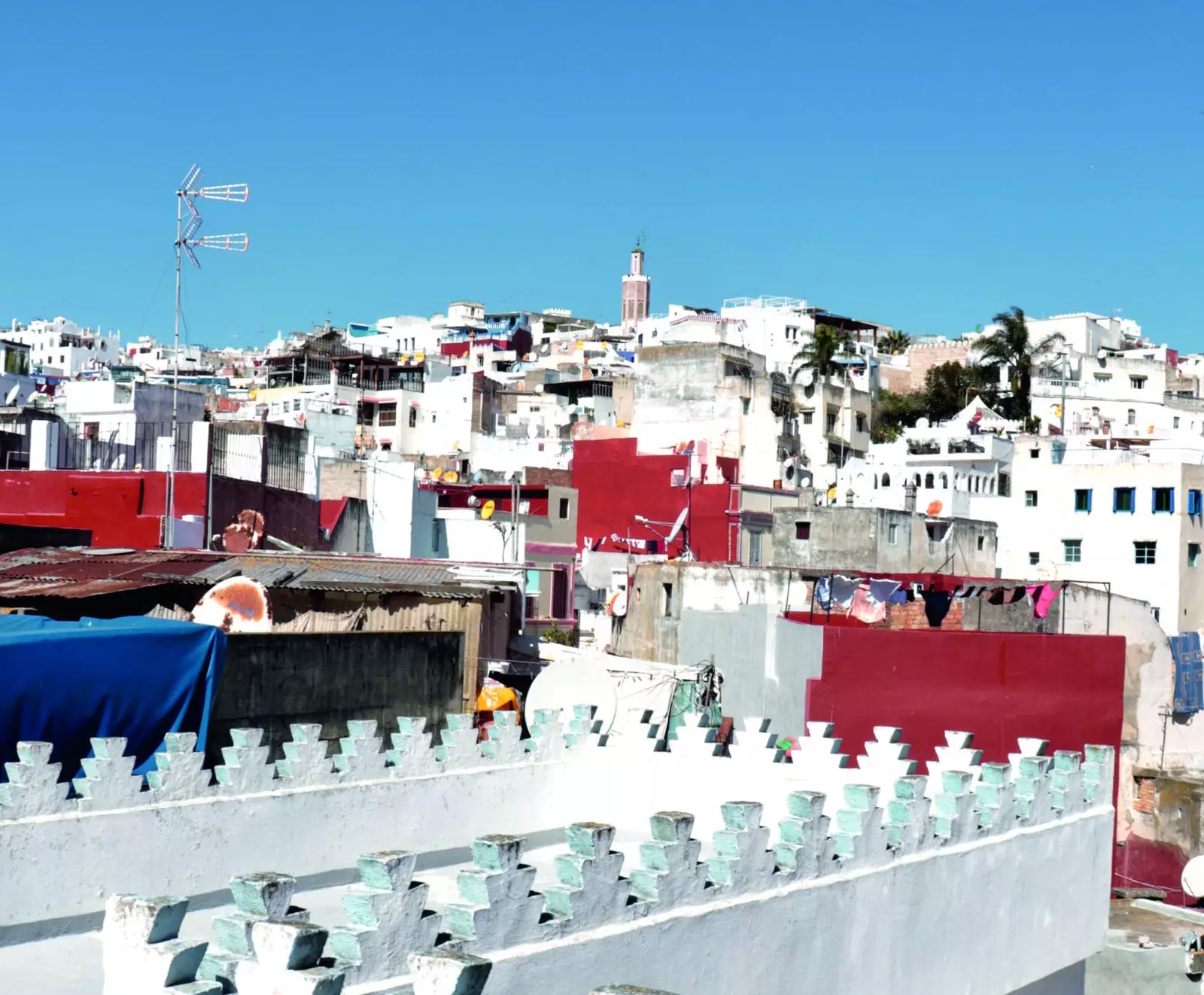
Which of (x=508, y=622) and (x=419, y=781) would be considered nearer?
(x=419, y=781)

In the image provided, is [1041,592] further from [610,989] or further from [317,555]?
[610,989]

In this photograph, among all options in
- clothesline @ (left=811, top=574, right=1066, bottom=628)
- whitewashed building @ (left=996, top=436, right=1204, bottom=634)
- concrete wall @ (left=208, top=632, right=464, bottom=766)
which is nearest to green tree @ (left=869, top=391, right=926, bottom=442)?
whitewashed building @ (left=996, top=436, right=1204, bottom=634)

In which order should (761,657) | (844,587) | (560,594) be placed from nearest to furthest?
(761,657) → (844,587) → (560,594)

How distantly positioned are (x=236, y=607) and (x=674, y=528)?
74.3 ft

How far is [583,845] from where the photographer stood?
31.7 feet

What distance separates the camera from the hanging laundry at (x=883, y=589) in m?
27.1

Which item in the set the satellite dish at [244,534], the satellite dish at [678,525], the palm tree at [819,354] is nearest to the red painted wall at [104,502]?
the satellite dish at [244,534]

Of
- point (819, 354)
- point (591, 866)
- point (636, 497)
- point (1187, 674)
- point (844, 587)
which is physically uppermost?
point (819, 354)

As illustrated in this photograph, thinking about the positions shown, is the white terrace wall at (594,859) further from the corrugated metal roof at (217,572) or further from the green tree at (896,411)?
the green tree at (896,411)

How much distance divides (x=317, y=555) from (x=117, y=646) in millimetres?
10403

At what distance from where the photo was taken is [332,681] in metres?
17.5

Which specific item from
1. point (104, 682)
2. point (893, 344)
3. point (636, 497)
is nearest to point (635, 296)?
point (893, 344)

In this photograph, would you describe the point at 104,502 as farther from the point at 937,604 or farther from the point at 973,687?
the point at 973,687

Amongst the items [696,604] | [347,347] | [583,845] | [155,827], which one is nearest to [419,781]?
[155,827]
